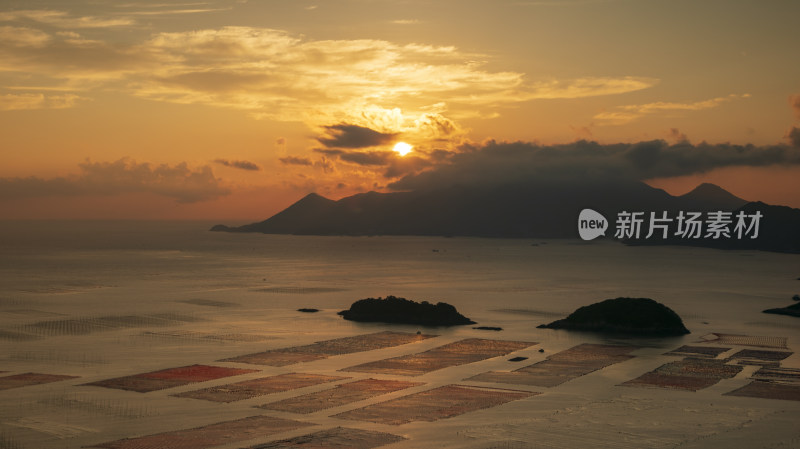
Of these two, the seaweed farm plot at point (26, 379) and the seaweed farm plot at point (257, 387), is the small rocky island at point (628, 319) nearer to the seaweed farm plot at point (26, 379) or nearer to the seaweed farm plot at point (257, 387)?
the seaweed farm plot at point (257, 387)

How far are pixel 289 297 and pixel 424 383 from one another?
4001 inches

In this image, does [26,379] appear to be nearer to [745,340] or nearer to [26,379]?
[26,379]

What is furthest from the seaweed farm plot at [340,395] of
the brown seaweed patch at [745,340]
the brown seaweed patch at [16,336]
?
the brown seaweed patch at [16,336]

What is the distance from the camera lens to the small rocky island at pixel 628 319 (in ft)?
313

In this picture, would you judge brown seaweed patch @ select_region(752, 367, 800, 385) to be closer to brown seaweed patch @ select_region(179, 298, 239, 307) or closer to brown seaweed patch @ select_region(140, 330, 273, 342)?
brown seaweed patch @ select_region(140, 330, 273, 342)

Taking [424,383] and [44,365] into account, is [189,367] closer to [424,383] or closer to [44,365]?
[44,365]

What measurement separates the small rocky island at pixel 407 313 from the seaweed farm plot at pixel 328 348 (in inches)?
394

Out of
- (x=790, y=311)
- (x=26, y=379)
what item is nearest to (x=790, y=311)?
(x=790, y=311)

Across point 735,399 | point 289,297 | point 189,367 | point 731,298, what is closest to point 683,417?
point 735,399

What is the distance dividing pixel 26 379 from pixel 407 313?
2114 inches

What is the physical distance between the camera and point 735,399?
55.1 m

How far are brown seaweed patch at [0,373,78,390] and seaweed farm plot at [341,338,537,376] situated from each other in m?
24.5

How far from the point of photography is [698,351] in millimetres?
80875

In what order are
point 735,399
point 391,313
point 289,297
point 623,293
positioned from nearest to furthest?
point 735,399 → point 391,313 → point 289,297 → point 623,293
